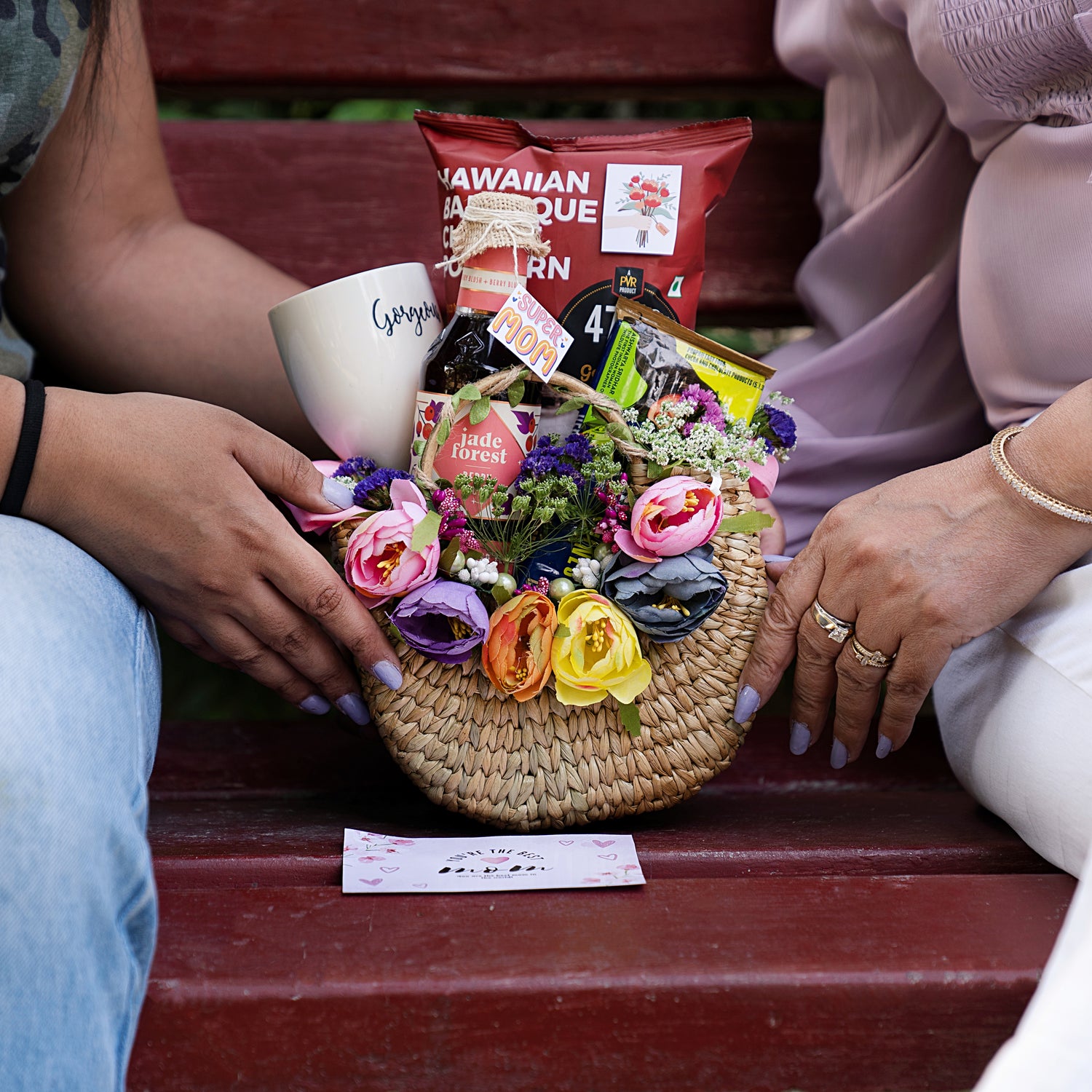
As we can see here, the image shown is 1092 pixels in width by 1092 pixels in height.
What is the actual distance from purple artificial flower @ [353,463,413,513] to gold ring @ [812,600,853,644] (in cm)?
31

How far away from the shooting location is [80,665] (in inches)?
20.1

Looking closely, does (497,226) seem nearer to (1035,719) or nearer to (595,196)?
(595,196)

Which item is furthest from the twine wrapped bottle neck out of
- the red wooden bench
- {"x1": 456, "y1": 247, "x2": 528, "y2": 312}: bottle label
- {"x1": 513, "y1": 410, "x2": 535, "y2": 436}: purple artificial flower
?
the red wooden bench

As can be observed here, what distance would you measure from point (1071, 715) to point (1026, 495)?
0.15 meters

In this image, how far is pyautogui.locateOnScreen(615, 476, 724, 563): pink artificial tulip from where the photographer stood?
0.62m

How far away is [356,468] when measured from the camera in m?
0.71

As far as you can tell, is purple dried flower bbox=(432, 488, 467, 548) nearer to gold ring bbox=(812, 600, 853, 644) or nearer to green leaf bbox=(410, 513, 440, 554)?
green leaf bbox=(410, 513, 440, 554)

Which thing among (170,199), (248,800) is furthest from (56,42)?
(248,800)

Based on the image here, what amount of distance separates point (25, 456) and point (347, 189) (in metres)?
0.68

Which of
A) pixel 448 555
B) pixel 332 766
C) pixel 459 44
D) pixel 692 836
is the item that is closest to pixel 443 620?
pixel 448 555

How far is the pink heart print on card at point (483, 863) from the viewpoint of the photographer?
0.60 metres

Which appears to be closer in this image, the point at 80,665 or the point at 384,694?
the point at 80,665

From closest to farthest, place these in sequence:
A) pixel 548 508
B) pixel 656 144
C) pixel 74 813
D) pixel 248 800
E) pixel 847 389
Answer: pixel 74 813 → pixel 548 508 → pixel 656 144 → pixel 248 800 → pixel 847 389

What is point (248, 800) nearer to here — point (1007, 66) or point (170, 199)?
point (170, 199)
